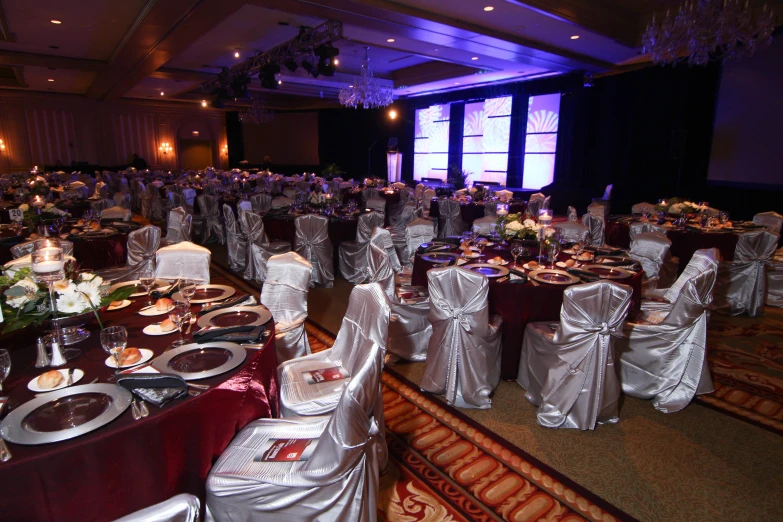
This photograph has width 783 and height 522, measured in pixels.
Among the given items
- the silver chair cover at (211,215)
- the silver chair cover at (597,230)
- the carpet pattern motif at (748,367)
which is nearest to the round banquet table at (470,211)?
the silver chair cover at (597,230)

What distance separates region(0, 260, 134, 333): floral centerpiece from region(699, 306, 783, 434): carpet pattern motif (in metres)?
3.70

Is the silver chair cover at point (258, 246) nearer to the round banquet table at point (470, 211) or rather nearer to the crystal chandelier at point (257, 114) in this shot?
the round banquet table at point (470, 211)

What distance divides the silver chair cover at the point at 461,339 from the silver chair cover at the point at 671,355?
3.07 ft

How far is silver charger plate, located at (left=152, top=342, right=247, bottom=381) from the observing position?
1.72 meters

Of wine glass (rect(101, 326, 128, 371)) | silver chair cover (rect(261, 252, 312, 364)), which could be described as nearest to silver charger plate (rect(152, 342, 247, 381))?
wine glass (rect(101, 326, 128, 371))

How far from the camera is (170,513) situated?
1.05m

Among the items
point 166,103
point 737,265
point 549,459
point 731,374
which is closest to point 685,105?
point 737,265

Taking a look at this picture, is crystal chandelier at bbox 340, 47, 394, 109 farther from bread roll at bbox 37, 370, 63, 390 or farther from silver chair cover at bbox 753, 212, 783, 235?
bread roll at bbox 37, 370, 63, 390

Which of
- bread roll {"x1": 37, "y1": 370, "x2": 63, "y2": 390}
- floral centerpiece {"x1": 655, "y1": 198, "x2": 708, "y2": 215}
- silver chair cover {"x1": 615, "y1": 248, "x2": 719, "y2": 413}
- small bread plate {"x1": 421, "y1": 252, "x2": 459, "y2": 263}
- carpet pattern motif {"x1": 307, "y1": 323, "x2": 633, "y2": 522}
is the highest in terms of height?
floral centerpiece {"x1": 655, "y1": 198, "x2": 708, "y2": 215}

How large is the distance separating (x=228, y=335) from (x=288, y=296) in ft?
3.19

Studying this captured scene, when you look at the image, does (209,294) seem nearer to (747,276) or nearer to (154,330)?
(154,330)

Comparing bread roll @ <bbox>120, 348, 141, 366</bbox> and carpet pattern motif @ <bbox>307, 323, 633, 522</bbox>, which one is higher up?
bread roll @ <bbox>120, 348, 141, 366</bbox>

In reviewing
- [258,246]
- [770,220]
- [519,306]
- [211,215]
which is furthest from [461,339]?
[211,215]

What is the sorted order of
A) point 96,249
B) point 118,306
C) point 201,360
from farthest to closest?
point 96,249 < point 118,306 < point 201,360
